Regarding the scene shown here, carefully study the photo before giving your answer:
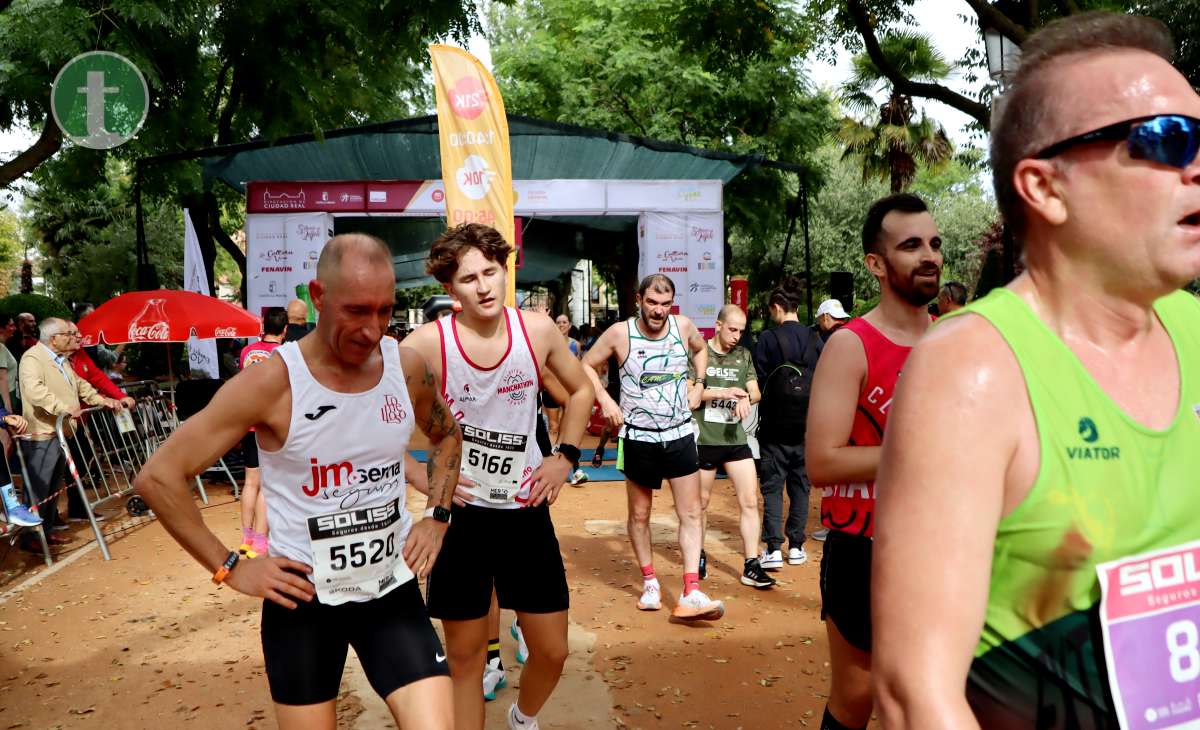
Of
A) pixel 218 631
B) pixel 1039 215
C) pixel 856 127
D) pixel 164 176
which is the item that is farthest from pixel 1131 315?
pixel 856 127

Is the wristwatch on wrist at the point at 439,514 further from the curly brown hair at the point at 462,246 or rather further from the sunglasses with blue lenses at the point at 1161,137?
the sunglasses with blue lenses at the point at 1161,137

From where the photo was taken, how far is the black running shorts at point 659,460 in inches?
254

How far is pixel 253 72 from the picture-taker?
1099 centimetres

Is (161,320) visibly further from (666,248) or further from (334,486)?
(334,486)

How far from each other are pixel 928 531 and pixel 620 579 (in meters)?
6.47

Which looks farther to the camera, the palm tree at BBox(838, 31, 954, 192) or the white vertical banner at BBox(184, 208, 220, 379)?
the palm tree at BBox(838, 31, 954, 192)

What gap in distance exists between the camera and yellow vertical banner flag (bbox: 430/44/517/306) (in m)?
9.20

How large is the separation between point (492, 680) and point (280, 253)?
10858mm

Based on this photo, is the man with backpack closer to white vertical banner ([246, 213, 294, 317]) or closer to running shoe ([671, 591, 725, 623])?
running shoe ([671, 591, 725, 623])

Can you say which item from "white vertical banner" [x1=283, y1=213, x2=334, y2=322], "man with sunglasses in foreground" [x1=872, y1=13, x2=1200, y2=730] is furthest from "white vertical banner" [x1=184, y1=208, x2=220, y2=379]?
"man with sunglasses in foreground" [x1=872, y1=13, x2=1200, y2=730]

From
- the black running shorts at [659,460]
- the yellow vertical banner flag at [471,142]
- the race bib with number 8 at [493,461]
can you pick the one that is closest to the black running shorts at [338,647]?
the race bib with number 8 at [493,461]

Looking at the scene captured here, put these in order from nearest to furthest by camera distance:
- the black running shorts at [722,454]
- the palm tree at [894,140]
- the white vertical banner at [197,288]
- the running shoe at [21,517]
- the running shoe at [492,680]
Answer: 1. the running shoe at [492,680]
2. the black running shorts at [722,454]
3. the running shoe at [21,517]
4. the white vertical banner at [197,288]
5. the palm tree at [894,140]

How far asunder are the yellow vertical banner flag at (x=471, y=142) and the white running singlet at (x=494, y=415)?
5.05 metres

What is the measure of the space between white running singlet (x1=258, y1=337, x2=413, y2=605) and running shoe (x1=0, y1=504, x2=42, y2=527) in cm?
661
